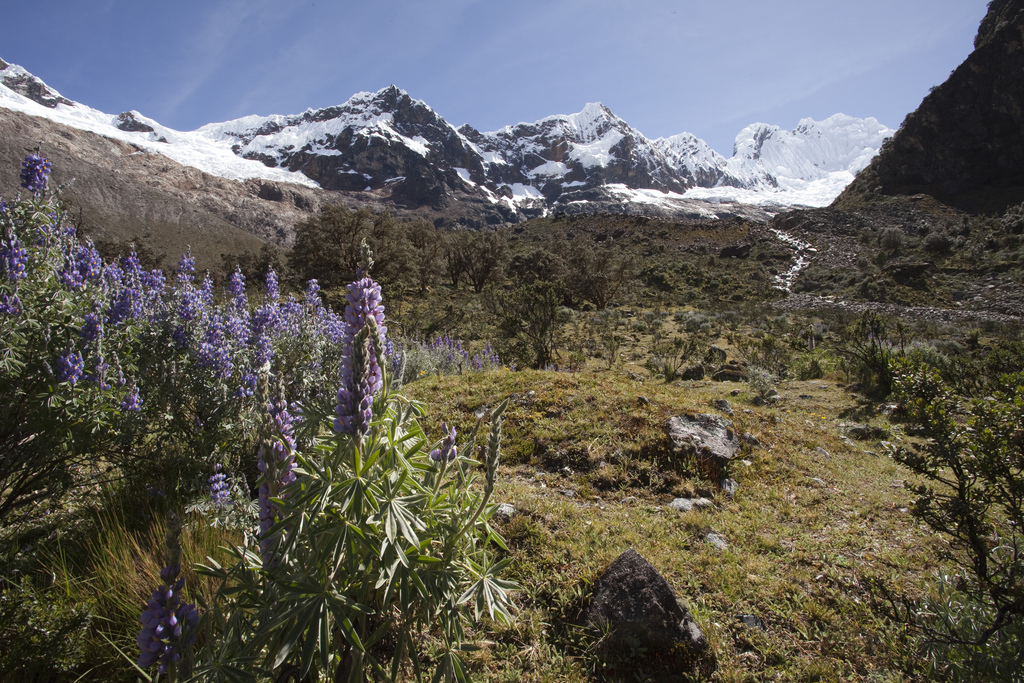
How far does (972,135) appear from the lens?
56.5 metres

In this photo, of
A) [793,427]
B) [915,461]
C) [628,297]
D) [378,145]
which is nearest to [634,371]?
[793,427]

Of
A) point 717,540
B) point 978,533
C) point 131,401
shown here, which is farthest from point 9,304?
point 978,533

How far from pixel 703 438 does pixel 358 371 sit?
14.0ft

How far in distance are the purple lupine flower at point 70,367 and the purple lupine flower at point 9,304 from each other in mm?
396

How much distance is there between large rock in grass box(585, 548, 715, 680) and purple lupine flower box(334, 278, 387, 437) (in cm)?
198

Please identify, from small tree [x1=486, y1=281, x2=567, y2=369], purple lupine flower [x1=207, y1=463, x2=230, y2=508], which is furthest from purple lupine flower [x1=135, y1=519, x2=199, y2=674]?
small tree [x1=486, y1=281, x2=567, y2=369]

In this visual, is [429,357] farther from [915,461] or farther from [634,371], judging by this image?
[915,461]

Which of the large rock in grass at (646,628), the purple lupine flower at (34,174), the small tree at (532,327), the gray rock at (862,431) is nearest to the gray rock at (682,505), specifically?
the large rock in grass at (646,628)

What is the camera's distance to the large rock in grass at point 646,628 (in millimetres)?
2398

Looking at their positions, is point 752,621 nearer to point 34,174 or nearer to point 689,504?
point 689,504

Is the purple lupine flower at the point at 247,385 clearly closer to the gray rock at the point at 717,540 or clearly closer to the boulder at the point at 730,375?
the gray rock at the point at 717,540

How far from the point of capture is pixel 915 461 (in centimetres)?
269

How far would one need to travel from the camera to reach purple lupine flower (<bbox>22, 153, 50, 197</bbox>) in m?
3.68

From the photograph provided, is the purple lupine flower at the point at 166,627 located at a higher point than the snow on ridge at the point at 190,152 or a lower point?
lower
